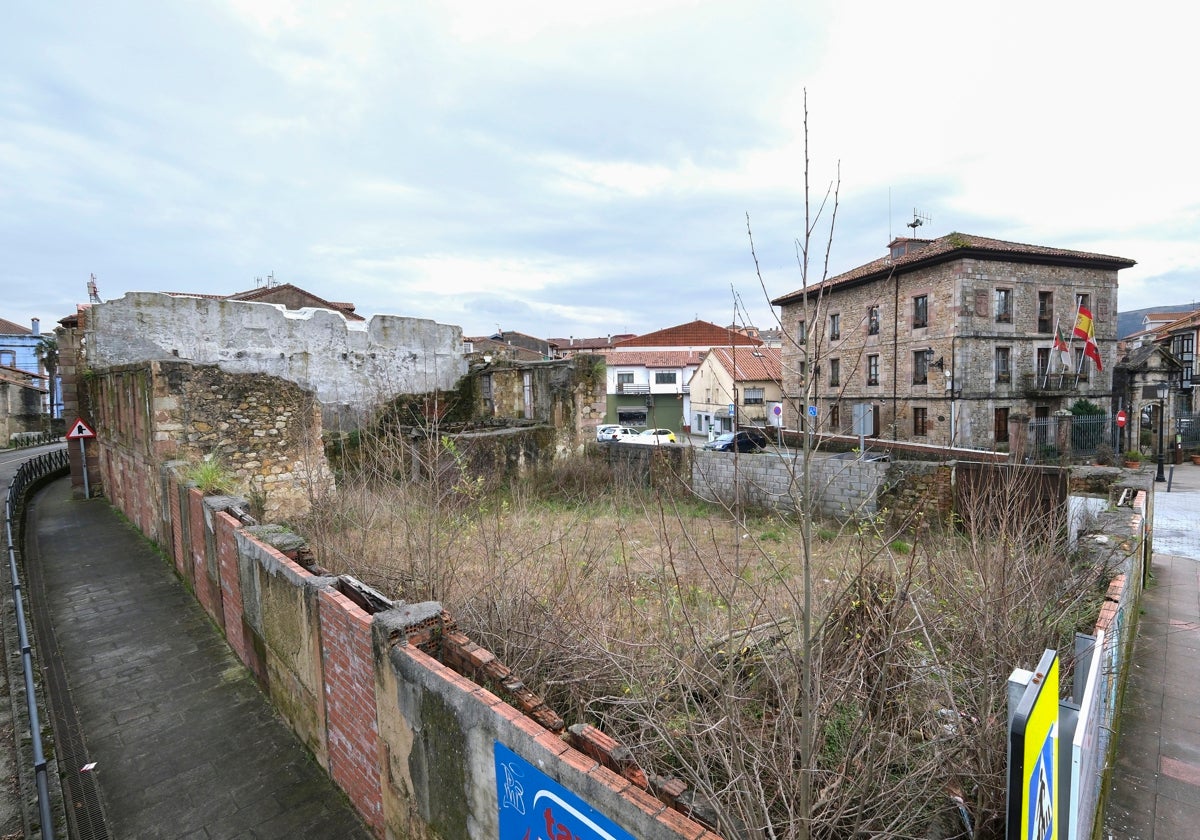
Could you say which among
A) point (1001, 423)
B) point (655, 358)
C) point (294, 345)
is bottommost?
point (1001, 423)

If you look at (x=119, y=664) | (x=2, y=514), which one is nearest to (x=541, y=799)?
(x=119, y=664)

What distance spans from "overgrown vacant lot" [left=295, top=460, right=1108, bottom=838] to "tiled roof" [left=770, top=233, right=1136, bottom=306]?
2110 cm

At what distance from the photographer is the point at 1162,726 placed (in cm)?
517

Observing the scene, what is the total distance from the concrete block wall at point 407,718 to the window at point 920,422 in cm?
2628

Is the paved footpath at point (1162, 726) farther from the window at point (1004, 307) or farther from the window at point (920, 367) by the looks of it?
the window at point (1004, 307)

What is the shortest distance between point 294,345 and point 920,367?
24332 millimetres

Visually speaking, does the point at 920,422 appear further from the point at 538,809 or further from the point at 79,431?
the point at 79,431

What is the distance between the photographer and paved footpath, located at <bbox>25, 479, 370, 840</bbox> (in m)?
4.68

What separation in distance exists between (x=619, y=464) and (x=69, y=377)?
14710mm

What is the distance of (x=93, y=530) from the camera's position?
12594 millimetres

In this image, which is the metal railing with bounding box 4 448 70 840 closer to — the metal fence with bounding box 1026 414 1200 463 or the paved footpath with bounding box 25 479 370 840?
the paved footpath with bounding box 25 479 370 840

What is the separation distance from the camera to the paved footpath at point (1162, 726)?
13.5ft

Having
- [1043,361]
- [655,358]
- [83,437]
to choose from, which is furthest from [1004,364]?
[83,437]

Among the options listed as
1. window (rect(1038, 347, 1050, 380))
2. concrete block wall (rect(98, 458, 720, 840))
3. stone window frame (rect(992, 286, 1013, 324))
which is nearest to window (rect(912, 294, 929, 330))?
stone window frame (rect(992, 286, 1013, 324))
